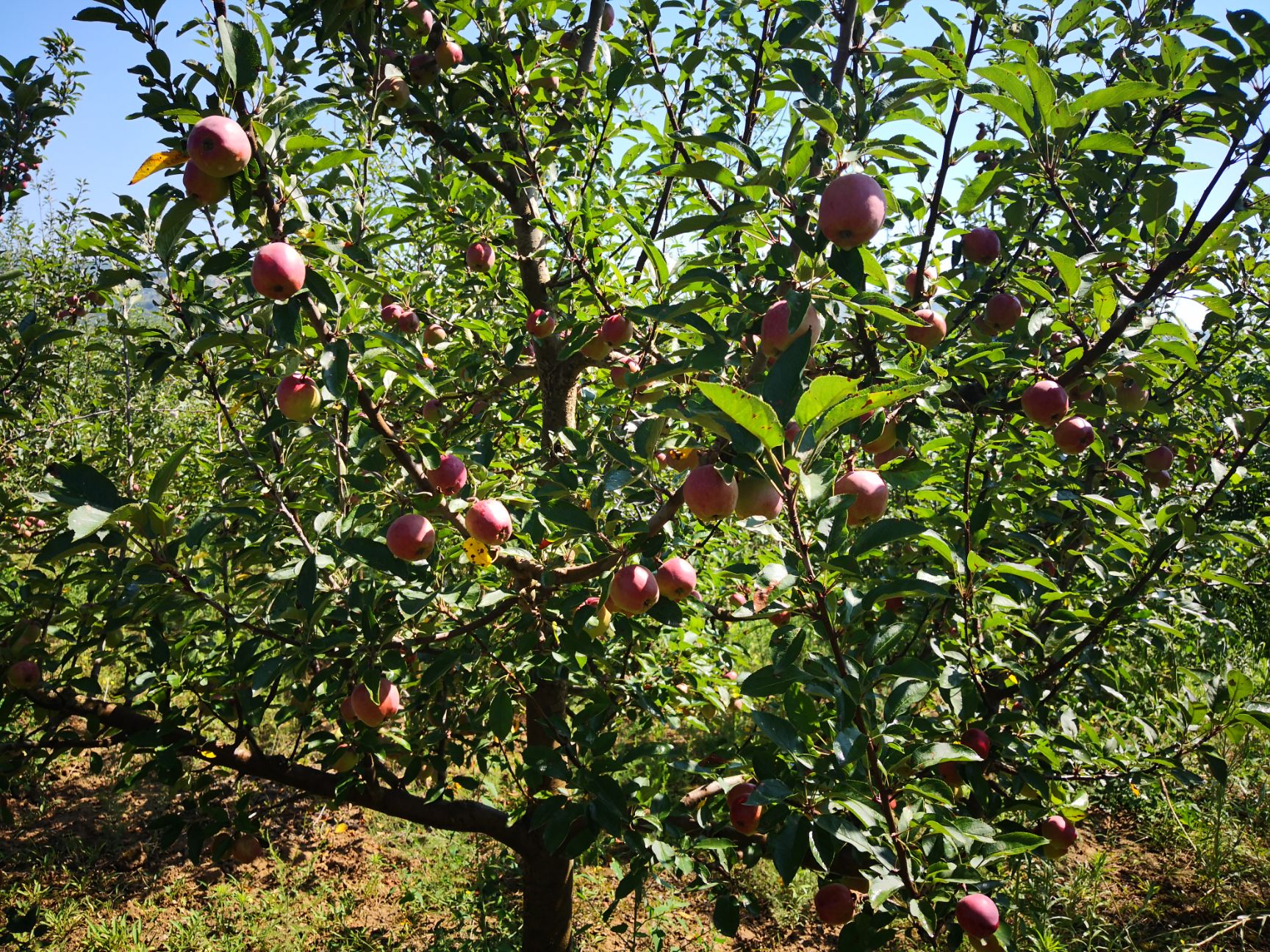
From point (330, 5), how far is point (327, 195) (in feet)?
1.27

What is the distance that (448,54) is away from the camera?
2.11 m

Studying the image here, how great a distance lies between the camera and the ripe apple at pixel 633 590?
4.97 ft

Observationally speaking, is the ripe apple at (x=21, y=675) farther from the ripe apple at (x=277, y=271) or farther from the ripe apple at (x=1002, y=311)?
the ripe apple at (x=1002, y=311)

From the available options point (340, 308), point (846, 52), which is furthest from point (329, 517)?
point (846, 52)

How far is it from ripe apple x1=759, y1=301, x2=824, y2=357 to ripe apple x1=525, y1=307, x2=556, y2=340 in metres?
1.22

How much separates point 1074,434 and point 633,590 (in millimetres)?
1172

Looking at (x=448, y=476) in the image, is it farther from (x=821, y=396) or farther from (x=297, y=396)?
(x=821, y=396)

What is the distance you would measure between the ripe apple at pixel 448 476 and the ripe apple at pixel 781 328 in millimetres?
781

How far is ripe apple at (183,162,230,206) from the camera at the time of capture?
4.38 feet

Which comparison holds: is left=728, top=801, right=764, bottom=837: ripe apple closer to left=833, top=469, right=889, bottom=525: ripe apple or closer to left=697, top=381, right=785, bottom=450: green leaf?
left=833, top=469, right=889, bottom=525: ripe apple

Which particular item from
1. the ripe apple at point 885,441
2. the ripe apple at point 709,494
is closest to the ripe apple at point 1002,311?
the ripe apple at point 885,441

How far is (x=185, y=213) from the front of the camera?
4.59 ft

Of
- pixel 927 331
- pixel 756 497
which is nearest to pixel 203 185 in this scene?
pixel 756 497

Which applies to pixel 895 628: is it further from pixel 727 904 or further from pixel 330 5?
pixel 330 5
